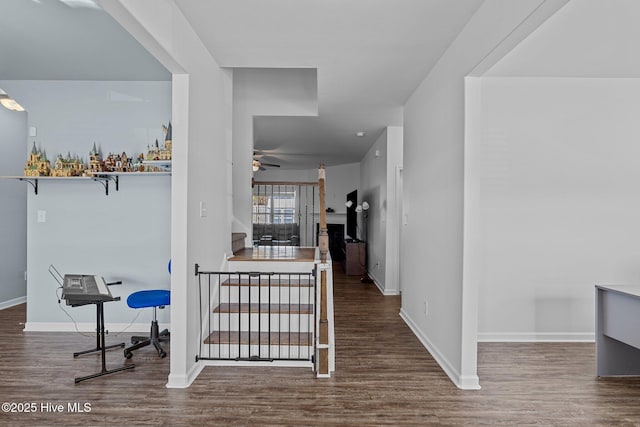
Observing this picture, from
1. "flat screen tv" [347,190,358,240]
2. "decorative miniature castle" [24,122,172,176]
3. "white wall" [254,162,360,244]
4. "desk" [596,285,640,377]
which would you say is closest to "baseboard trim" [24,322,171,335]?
"decorative miniature castle" [24,122,172,176]

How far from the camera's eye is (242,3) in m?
2.48

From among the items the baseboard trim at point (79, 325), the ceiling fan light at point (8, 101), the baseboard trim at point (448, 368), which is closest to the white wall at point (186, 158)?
the baseboard trim at point (79, 325)

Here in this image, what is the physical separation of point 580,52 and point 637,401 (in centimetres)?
263

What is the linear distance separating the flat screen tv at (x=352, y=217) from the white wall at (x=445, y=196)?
194 inches

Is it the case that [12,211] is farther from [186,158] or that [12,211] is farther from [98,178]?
[186,158]

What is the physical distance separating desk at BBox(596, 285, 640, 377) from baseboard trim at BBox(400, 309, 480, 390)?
3.55 feet

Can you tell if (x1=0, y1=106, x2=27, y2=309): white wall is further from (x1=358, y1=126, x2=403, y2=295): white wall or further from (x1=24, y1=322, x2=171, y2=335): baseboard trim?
(x1=358, y1=126, x2=403, y2=295): white wall

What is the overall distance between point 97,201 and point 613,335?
197 inches

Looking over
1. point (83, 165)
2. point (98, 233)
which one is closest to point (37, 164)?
point (83, 165)

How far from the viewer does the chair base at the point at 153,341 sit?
10.7ft

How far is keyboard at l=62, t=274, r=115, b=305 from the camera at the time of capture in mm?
2877

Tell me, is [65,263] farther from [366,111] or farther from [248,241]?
[366,111]

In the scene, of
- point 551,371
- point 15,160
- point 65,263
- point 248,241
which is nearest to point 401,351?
point 551,371

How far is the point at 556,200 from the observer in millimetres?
3795
